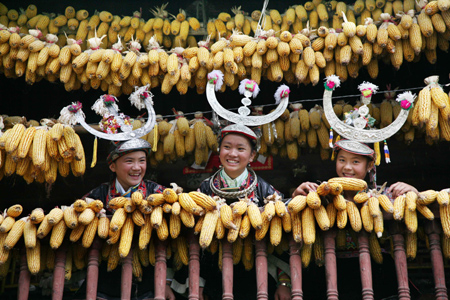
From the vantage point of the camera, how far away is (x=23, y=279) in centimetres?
1032

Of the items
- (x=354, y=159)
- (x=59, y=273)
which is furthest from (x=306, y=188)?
(x=59, y=273)

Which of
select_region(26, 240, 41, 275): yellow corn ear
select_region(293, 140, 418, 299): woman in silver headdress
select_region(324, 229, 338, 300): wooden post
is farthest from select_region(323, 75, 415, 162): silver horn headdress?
select_region(26, 240, 41, 275): yellow corn ear

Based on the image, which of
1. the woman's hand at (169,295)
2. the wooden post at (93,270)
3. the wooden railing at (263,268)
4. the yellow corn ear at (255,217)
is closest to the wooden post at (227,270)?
the wooden railing at (263,268)

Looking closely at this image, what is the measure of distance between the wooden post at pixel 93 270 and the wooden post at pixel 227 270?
158 centimetres

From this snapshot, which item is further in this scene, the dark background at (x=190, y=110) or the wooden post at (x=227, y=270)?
the dark background at (x=190, y=110)

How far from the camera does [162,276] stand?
10.3 m

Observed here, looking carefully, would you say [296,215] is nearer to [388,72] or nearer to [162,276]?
[162,276]

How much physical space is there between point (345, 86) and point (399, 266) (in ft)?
17.4

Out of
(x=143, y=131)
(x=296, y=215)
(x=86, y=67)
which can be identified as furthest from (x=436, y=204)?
(x=86, y=67)

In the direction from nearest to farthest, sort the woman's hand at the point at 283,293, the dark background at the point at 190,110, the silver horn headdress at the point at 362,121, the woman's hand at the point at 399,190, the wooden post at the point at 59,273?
the wooden post at the point at 59,273 → the woman's hand at the point at 283,293 → the woman's hand at the point at 399,190 → the silver horn headdress at the point at 362,121 → the dark background at the point at 190,110

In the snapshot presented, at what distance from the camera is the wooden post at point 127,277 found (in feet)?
33.4

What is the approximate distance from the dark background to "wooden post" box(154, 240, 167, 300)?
3.96m

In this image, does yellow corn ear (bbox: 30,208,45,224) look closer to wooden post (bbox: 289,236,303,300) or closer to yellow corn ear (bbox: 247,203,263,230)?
yellow corn ear (bbox: 247,203,263,230)

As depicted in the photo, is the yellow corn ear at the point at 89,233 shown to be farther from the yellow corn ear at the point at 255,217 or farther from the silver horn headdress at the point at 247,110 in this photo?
the silver horn headdress at the point at 247,110
